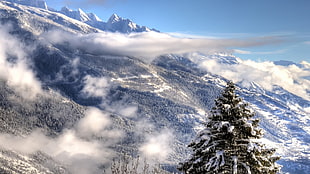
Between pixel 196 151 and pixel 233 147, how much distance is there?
10.0 feet

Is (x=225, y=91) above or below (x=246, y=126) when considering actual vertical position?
above

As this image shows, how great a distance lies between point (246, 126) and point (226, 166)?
3.42 m

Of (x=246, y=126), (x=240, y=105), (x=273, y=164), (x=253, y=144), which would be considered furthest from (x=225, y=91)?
(x=273, y=164)

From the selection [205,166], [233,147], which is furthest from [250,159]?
[205,166]

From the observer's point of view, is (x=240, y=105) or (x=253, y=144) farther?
(x=240, y=105)

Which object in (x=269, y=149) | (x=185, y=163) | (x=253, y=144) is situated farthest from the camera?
(x=185, y=163)

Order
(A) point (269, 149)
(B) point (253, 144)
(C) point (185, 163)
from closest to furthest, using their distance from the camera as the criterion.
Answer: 1. (B) point (253, 144)
2. (A) point (269, 149)
3. (C) point (185, 163)

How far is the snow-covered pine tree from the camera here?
2381cm

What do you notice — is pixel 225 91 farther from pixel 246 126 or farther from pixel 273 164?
pixel 273 164

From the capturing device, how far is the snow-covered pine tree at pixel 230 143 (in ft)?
78.1

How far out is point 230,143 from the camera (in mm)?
24594

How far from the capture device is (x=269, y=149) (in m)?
24.5

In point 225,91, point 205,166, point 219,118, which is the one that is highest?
point 225,91

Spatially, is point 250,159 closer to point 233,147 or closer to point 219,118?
point 233,147
